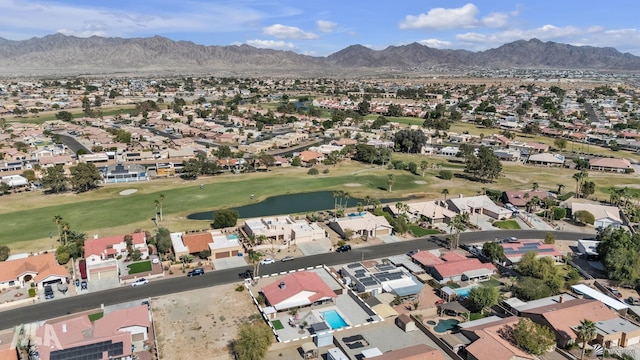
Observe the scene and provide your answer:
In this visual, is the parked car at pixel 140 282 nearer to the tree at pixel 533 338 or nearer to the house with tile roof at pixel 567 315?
the tree at pixel 533 338

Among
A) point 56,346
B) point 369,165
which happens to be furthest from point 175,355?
point 369,165

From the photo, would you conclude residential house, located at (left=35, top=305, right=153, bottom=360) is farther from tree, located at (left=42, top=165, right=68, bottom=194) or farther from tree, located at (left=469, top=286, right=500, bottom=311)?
tree, located at (left=42, top=165, right=68, bottom=194)

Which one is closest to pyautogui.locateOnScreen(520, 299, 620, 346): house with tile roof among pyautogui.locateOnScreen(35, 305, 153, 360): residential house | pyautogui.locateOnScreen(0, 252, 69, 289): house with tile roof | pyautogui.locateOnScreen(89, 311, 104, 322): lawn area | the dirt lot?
the dirt lot

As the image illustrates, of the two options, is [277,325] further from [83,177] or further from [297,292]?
[83,177]

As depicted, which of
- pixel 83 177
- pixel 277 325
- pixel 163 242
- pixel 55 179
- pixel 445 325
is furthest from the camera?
pixel 83 177

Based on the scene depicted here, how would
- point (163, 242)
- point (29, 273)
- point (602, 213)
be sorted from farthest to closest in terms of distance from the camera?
point (602, 213), point (163, 242), point (29, 273)

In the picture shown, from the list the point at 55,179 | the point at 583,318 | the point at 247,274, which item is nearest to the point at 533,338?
the point at 583,318

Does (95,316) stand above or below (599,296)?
below

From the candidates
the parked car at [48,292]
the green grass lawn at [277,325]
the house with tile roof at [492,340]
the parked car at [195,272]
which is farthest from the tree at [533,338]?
the parked car at [48,292]
